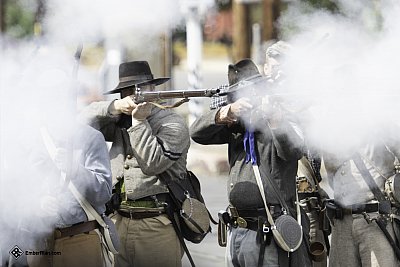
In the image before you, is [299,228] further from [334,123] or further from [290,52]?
[290,52]

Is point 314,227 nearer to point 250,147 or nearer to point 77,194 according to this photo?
point 250,147

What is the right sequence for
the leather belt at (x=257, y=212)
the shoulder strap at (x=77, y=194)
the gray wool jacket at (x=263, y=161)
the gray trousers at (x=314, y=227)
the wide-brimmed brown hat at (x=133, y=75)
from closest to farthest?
the shoulder strap at (x=77, y=194) < the gray wool jacket at (x=263, y=161) < the leather belt at (x=257, y=212) < the wide-brimmed brown hat at (x=133, y=75) < the gray trousers at (x=314, y=227)

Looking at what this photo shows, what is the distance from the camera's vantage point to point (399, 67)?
5352 millimetres

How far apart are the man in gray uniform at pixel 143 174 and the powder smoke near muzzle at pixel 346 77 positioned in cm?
81

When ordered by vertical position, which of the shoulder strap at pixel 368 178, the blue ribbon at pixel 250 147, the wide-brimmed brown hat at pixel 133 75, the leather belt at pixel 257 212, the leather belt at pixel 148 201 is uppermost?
the wide-brimmed brown hat at pixel 133 75

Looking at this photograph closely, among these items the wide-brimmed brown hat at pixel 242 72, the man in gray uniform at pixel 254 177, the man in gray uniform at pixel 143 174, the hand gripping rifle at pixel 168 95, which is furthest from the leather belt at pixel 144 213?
the wide-brimmed brown hat at pixel 242 72

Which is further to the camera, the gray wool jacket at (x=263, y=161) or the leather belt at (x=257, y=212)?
the leather belt at (x=257, y=212)

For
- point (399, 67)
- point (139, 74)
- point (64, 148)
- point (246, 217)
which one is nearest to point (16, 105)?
point (64, 148)

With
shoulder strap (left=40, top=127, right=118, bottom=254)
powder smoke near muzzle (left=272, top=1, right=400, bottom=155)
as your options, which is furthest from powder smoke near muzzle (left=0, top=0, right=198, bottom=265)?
powder smoke near muzzle (left=272, top=1, right=400, bottom=155)

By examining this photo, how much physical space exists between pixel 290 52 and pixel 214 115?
2.11 feet

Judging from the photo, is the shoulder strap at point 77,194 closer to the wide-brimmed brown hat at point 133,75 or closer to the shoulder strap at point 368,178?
the wide-brimmed brown hat at point 133,75

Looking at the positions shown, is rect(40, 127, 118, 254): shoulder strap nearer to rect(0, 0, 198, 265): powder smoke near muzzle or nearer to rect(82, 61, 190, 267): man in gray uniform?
rect(0, 0, 198, 265): powder smoke near muzzle

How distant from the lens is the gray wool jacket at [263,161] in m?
→ 5.18

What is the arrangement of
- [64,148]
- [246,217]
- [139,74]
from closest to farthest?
[64,148]
[246,217]
[139,74]
